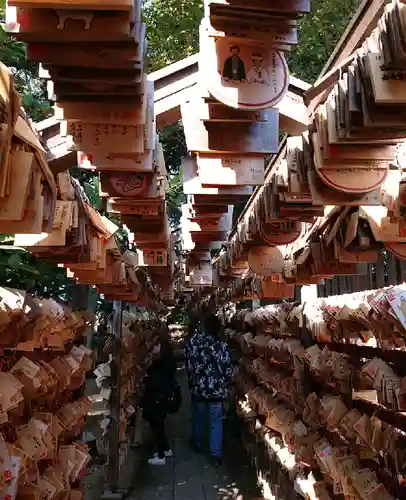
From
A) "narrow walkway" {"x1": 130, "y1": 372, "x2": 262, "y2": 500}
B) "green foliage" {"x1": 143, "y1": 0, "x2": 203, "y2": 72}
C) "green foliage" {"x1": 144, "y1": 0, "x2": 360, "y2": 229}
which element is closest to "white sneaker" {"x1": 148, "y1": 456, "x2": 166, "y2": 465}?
"narrow walkway" {"x1": 130, "y1": 372, "x2": 262, "y2": 500}

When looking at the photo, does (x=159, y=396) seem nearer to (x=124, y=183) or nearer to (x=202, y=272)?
(x=202, y=272)

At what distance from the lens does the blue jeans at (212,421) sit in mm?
7496

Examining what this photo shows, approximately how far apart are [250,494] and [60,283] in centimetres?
292

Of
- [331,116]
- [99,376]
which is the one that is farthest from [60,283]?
[331,116]

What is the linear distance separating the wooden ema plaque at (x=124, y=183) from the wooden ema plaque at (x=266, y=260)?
2.10 meters

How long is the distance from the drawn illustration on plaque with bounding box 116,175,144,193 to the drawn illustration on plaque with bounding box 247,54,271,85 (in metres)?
0.89

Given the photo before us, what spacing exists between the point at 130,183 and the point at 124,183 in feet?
0.08

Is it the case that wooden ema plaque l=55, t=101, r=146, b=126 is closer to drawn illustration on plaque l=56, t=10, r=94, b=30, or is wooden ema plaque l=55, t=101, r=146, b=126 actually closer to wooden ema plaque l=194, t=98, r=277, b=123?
wooden ema plaque l=194, t=98, r=277, b=123

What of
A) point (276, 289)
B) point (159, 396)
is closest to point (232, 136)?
point (276, 289)

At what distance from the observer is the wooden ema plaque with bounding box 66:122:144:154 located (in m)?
2.03

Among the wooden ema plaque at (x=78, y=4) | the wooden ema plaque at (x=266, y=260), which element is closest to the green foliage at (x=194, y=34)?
the wooden ema plaque at (x=266, y=260)

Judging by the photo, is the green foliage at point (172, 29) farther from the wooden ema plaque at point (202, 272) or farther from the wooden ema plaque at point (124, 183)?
the wooden ema plaque at point (124, 183)

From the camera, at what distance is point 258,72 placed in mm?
1784

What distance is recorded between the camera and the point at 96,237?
3.47 m
